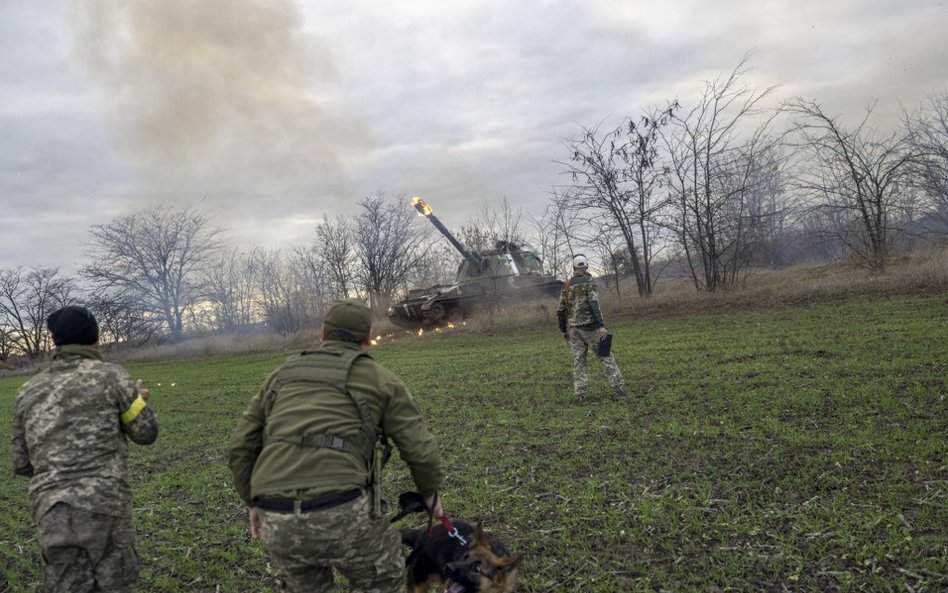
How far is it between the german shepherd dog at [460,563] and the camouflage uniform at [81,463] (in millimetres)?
1472

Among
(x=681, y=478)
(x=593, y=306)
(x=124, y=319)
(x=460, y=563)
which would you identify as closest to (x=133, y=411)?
(x=460, y=563)

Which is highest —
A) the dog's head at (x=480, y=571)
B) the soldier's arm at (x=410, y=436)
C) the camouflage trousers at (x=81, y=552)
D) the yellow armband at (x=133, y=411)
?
the yellow armband at (x=133, y=411)

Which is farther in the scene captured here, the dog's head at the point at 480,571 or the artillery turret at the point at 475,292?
the artillery turret at the point at 475,292

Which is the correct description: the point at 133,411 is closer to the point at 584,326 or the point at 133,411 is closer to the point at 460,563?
the point at 460,563

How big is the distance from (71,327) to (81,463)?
73 centimetres

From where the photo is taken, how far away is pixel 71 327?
3377 mm

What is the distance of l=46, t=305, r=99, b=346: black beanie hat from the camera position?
11.1ft

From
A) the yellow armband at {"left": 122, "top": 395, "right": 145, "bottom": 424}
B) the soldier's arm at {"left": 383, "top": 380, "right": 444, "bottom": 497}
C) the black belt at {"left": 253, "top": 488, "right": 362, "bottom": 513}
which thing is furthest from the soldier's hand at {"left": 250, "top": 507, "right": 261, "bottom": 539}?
the yellow armband at {"left": 122, "top": 395, "right": 145, "bottom": 424}

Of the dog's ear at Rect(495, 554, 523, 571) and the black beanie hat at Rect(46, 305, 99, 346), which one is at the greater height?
the black beanie hat at Rect(46, 305, 99, 346)

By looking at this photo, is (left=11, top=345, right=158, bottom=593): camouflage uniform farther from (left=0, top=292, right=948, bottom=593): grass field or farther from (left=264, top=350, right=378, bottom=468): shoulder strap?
(left=0, top=292, right=948, bottom=593): grass field

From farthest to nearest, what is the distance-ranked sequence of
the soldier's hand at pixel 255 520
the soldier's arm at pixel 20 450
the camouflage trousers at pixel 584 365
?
the camouflage trousers at pixel 584 365 < the soldier's arm at pixel 20 450 < the soldier's hand at pixel 255 520

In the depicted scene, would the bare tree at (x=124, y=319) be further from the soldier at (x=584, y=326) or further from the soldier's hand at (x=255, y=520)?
the soldier's hand at (x=255, y=520)

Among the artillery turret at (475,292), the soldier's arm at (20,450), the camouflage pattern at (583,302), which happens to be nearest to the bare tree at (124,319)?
the artillery turret at (475,292)

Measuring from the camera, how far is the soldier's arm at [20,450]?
10.8 feet
